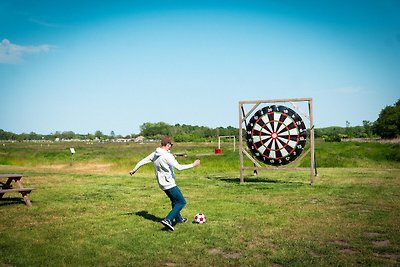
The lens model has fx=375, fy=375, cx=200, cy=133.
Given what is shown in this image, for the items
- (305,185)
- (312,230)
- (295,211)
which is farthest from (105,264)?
(305,185)

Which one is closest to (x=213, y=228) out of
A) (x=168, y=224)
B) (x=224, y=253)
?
(x=168, y=224)

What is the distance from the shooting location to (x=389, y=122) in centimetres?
10750

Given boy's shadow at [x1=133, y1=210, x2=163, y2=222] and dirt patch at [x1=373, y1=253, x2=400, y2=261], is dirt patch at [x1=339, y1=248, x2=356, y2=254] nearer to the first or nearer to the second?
dirt patch at [x1=373, y1=253, x2=400, y2=261]

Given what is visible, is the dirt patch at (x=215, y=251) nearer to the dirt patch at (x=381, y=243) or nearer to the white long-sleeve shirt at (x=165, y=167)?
the white long-sleeve shirt at (x=165, y=167)

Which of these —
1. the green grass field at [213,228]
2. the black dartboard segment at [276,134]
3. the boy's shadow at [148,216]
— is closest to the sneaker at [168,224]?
the green grass field at [213,228]

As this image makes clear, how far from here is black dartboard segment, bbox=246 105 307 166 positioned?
727 inches

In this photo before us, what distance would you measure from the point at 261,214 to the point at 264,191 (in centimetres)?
498

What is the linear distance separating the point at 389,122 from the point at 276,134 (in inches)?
4020

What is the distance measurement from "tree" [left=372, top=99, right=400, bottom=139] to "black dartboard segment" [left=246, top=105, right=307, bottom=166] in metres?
97.6

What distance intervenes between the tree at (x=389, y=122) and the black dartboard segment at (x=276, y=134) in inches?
3844

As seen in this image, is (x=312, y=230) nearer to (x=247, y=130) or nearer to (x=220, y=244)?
(x=220, y=244)

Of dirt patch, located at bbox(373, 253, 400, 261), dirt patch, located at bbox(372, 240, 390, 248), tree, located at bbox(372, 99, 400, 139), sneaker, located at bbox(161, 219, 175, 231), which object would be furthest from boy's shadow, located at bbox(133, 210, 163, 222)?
tree, located at bbox(372, 99, 400, 139)

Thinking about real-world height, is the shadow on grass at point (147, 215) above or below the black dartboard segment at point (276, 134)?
below

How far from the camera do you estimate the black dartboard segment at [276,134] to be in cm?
1847
